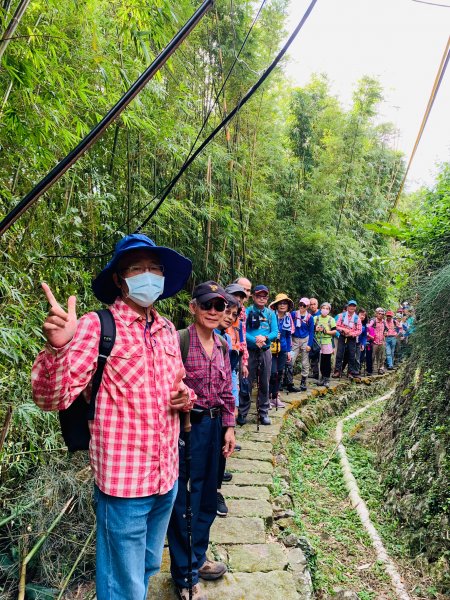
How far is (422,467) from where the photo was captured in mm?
4320

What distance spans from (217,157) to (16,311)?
4.00 m

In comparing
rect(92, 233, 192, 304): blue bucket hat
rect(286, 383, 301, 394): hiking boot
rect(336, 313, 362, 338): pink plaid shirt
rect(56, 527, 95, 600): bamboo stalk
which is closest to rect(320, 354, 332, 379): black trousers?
rect(336, 313, 362, 338): pink plaid shirt

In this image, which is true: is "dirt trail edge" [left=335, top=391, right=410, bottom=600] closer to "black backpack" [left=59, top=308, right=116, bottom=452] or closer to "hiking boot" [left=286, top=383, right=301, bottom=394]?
"hiking boot" [left=286, top=383, right=301, bottom=394]

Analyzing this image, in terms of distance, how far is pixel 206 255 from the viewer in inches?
237

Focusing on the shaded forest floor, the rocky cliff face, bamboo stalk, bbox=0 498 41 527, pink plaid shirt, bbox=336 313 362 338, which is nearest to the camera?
bamboo stalk, bbox=0 498 41 527

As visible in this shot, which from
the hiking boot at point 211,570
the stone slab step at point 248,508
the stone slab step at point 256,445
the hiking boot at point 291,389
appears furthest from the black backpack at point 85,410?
the hiking boot at point 291,389

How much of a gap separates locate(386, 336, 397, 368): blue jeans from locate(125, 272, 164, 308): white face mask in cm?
1071

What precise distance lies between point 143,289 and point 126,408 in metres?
0.49

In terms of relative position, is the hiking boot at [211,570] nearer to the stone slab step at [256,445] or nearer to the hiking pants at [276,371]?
the stone slab step at [256,445]

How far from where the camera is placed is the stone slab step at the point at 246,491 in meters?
3.76

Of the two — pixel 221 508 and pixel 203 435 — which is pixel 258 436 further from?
pixel 203 435

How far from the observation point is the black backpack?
5.26 ft

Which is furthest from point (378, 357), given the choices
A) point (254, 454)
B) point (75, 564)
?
point (75, 564)

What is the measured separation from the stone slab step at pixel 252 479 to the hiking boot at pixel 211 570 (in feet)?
4.68
